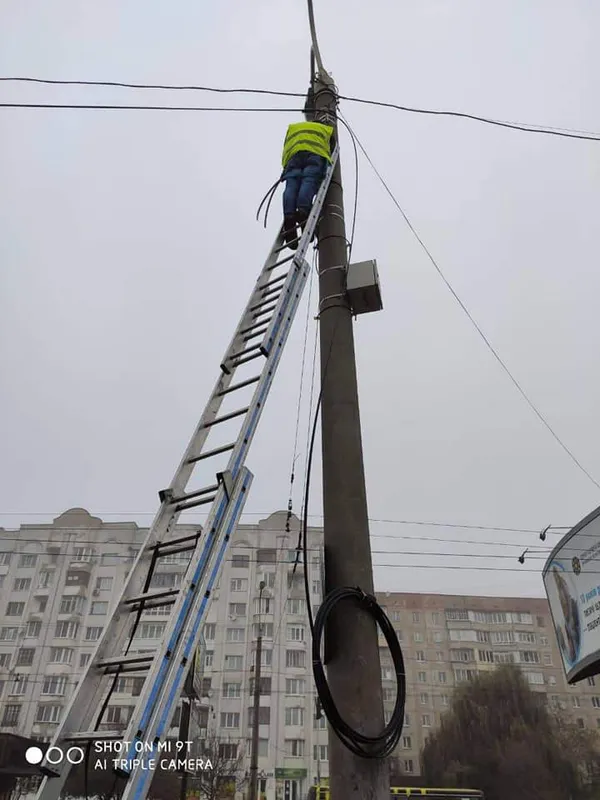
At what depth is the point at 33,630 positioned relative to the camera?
36875 millimetres

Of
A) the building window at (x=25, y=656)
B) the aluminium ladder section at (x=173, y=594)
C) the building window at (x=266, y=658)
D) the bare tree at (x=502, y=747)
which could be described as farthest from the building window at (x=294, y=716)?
the aluminium ladder section at (x=173, y=594)

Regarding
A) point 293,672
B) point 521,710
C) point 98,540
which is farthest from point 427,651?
point 98,540

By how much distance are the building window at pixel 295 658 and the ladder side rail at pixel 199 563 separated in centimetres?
3589

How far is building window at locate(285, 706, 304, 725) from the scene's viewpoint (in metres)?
34.6

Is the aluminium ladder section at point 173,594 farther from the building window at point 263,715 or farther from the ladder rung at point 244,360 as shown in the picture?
the building window at point 263,715

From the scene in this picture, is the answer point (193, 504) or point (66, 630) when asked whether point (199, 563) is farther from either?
point (66, 630)

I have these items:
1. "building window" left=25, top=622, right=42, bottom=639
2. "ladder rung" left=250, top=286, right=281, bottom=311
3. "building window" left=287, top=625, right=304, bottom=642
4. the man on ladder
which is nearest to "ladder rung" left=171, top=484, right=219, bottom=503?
"ladder rung" left=250, top=286, right=281, bottom=311

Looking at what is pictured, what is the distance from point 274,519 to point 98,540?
11.7 m

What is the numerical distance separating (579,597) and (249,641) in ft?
95.0

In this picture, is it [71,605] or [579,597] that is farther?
[71,605]

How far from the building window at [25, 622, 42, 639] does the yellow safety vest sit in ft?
128

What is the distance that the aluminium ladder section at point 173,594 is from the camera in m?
2.02

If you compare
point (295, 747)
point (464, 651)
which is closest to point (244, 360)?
point (295, 747)

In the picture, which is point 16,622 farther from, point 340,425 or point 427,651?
point 340,425
